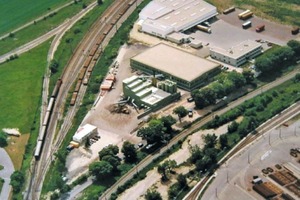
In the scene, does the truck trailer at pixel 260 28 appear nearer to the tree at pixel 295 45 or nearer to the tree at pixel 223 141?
the tree at pixel 295 45

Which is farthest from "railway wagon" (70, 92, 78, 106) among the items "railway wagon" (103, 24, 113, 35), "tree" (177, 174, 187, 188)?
"tree" (177, 174, 187, 188)

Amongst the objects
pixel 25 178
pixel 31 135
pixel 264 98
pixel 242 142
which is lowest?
pixel 25 178

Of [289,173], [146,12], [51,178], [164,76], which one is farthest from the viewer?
[146,12]

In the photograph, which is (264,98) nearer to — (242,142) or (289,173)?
(242,142)

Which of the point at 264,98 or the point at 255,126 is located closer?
the point at 255,126

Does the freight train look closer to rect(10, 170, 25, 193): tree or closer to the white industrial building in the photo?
the white industrial building

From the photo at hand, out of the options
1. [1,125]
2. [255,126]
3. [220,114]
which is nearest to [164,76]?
[220,114]

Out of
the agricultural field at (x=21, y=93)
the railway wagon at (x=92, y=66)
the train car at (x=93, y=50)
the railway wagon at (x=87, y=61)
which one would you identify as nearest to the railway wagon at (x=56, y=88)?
the agricultural field at (x=21, y=93)

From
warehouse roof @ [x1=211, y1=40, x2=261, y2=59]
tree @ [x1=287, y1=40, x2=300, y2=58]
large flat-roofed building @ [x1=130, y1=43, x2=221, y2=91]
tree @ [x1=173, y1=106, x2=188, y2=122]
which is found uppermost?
tree @ [x1=287, y1=40, x2=300, y2=58]
